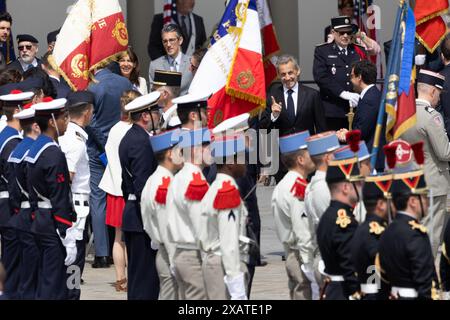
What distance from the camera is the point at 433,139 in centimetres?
1402

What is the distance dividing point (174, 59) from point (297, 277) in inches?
223

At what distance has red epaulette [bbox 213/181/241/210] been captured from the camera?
11008 millimetres

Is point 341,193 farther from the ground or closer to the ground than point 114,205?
farther from the ground

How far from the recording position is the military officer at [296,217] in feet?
38.6

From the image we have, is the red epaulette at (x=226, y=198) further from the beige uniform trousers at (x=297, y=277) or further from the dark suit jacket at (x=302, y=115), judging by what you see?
the dark suit jacket at (x=302, y=115)

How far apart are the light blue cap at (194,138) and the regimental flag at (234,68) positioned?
2691 mm

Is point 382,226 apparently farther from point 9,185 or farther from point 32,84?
point 32,84

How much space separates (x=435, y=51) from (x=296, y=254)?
257 inches

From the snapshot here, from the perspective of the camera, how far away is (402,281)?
9.75 m

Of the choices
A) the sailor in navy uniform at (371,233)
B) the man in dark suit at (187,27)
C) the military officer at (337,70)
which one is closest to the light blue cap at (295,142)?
the sailor in navy uniform at (371,233)

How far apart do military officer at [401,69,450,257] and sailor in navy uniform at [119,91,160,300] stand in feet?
7.61

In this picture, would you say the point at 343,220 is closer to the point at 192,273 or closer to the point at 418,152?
the point at 418,152

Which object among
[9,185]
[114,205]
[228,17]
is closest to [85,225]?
[9,185]
